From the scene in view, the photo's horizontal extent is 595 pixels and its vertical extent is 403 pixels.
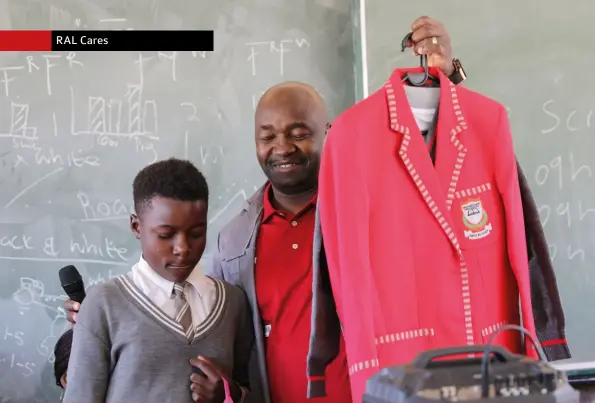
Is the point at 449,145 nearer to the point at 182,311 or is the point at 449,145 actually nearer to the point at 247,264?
the point at 247,264

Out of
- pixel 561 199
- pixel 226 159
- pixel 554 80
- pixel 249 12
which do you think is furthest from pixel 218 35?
A: pixel 561 199

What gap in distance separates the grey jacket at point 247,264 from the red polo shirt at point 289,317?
27mm

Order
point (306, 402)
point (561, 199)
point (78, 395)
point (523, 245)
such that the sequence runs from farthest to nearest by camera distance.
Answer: point (561, 199) → point (306, 402) → point (523, 245) → point (78, 395)

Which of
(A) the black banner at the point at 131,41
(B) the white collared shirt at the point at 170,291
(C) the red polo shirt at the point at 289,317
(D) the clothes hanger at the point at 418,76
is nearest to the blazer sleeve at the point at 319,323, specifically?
(C) the red polo shirt at the point at 289,317

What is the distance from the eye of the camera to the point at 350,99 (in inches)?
111

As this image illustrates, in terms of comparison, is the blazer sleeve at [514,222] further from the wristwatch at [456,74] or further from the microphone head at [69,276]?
the microphone head at [69,276]

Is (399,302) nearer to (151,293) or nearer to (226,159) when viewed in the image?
(151,293)

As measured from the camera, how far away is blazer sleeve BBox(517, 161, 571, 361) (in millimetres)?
1641

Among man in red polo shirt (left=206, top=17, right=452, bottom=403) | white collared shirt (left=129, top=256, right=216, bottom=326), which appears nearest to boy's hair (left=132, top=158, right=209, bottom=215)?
white collared shirt (left=129, top=256, right=216, bottom=326)

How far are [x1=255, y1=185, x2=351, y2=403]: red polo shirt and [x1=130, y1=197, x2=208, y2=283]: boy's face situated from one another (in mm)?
263

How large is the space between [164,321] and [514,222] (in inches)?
32.9

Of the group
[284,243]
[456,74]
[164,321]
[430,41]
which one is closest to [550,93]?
[456,74]

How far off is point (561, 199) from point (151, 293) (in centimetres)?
181

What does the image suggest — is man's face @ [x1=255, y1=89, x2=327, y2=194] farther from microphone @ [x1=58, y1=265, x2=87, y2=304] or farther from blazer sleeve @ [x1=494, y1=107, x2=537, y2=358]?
microphone @ [x1=58, y1=265, x2=87, y2=304]
